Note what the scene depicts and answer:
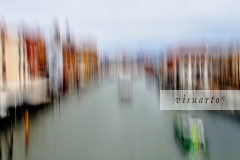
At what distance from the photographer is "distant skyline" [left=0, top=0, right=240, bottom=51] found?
129 cm

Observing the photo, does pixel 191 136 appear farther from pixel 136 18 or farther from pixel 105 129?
pixel 136 18

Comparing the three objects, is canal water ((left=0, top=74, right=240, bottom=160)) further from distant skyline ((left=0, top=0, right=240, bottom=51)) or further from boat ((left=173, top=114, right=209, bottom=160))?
distant skyline ((left=0, top=0, right=240, bottom=51))

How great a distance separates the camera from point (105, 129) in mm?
1344

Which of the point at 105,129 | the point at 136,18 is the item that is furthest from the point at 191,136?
the point at 136,18

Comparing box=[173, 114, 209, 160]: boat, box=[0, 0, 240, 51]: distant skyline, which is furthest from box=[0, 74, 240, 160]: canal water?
box=[0, 0, 240, 51]: distant skyline

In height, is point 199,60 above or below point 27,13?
below

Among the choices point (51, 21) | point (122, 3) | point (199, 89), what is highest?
point (122, 3)

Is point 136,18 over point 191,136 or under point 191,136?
over

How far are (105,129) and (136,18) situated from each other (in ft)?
2.24

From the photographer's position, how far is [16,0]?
1.32m

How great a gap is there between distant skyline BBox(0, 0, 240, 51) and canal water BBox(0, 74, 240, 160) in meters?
0.27

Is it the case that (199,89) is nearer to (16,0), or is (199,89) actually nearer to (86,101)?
(86,101)

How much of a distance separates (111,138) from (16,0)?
0.98 m

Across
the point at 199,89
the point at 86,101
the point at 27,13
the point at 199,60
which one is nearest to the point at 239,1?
the point at 199,60
